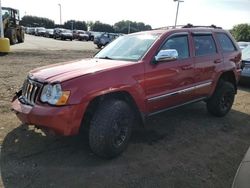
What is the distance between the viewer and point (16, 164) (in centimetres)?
435

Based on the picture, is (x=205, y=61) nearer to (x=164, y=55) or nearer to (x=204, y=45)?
(x=204, y=45)

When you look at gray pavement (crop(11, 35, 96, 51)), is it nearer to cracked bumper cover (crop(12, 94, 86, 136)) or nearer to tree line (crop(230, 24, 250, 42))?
cracked bumper cover (crop(12, 94, 86, 136))

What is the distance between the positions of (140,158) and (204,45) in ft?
9.17

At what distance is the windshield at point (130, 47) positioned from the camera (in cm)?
526

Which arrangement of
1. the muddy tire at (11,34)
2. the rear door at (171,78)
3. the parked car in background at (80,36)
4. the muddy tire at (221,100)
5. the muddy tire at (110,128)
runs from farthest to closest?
the parked car in background at (80,36) → the muddy tire at (11,34) → the muddy tire at (221,100) → the rear door at (171,78) → the muddy tire at (110,128)

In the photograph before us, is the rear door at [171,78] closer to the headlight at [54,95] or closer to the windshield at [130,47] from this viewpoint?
the windshield at [130,47]

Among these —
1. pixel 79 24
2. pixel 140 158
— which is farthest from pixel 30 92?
pixel 79 24

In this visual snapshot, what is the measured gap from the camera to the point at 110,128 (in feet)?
14.5

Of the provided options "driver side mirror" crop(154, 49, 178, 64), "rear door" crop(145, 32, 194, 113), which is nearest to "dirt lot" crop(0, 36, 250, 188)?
"rear door" crop(145, 32, 194, 113)

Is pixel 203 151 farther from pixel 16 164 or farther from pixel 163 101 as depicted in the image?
pixel 16 164

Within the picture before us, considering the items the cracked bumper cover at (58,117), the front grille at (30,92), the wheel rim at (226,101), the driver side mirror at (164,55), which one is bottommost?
the wheel rim at (226,101)

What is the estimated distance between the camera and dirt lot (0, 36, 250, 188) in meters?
4.06

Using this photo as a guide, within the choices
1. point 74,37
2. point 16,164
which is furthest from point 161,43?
point 74,37

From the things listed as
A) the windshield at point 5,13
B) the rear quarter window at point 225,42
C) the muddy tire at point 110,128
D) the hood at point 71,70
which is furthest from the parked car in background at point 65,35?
the muddy tire at point 110,128
